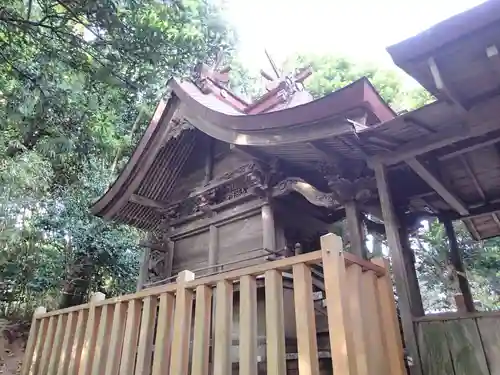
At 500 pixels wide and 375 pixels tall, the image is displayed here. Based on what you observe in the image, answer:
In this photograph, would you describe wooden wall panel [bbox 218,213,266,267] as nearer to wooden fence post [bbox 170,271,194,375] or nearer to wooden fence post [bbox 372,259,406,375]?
wooden fence post [bbox 170,271,194,375]

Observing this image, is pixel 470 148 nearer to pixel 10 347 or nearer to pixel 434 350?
pixel 434 350

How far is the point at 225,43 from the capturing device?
6.57 meters

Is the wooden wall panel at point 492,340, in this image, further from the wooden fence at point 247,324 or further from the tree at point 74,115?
the tree at point 74,115

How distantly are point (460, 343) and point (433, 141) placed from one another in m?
1.42

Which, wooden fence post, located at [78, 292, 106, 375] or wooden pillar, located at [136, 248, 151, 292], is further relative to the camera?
wooden pillar, located at [136, 248, 151, 292]

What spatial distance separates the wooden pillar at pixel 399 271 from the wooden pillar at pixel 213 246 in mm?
2521

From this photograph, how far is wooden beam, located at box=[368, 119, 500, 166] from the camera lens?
2.66m

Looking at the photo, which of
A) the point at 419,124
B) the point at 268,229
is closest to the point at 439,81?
the point at 419,124

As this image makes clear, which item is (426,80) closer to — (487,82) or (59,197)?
(487,82)

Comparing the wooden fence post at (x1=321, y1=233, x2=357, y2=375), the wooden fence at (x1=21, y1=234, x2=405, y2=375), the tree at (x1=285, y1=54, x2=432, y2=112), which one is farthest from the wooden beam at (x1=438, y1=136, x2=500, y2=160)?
the tree at (x1=285, y1=54, x2=432, y2=112)

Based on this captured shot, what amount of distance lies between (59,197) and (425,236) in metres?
9.08

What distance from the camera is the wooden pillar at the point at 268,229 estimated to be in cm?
439

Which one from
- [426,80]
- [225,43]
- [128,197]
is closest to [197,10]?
[225,43]

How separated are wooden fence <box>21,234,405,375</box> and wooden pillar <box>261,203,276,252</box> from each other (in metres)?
1.77
